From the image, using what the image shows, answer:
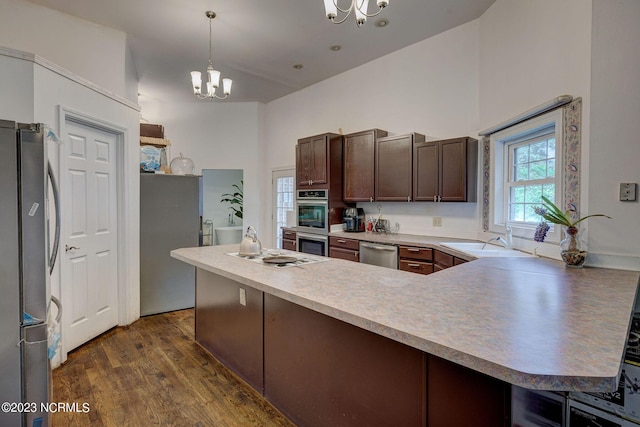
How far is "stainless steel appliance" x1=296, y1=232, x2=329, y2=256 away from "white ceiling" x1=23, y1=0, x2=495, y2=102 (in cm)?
250

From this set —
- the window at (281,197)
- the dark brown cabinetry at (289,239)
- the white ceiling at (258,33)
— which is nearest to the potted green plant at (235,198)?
the window at (281,197)

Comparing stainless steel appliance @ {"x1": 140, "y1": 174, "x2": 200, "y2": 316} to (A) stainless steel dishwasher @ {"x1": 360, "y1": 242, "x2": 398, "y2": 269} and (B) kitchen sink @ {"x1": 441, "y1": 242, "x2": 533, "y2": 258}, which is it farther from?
(B) kitchen sink @ {"x1": 441, "y1": 242, "x2": 533, "y2": 258}

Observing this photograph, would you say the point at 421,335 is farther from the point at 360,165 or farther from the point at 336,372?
the point at 360,165

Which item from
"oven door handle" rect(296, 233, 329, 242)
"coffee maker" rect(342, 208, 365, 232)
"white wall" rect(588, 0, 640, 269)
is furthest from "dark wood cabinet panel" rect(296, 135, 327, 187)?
"white wall" rect(588, 0, 640, 269)

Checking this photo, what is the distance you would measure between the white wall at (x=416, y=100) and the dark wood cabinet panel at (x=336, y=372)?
2.59 m

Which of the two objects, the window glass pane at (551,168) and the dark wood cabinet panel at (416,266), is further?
the dark wood cabinet panel at (416,266)

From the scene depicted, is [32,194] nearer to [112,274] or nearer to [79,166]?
[79,166]

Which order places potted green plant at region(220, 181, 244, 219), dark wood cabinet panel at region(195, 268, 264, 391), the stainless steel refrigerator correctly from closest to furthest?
the stainless steel refrigerator → dark wood cabinet panel at region(195, 268, 264, 391) → potted green plant at region(220, 181, 244, 219)

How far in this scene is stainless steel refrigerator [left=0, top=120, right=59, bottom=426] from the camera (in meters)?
1.47

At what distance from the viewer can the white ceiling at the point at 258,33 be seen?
10.3 feet

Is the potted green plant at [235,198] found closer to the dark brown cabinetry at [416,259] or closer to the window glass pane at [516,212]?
the dark brown cabinetry at [416,259]

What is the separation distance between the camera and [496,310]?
1191 millimetres

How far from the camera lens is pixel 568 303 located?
51.1 inches

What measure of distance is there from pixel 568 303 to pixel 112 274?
380cm
